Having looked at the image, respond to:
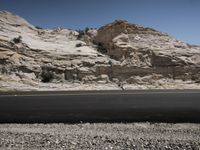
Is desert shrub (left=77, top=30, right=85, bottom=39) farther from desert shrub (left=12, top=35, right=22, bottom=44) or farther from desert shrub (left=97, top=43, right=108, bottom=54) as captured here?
desert shrub (left=12, top=35, right=22, bottom=44)

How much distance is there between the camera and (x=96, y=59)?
164 feet

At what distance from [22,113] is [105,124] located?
20.3 feet

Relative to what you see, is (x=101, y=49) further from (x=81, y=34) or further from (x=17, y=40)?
(x=17, y=40)

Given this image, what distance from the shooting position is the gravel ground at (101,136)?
38.9 ft

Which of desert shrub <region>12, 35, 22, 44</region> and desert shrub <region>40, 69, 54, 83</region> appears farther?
desert shrub <region>12, 35, 22, 44</region>

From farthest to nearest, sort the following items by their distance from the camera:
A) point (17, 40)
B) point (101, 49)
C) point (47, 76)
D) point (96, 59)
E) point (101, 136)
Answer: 1. point (101, 49)
2. point (96, 59)
3. point (17, 40)
4. point (47, 76)
5. point (101, 136)

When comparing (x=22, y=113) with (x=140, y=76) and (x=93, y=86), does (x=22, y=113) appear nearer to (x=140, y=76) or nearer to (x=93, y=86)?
(x=93, y=86)

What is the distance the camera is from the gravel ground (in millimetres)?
11859

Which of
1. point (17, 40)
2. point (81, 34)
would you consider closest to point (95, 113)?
point (17, 40)

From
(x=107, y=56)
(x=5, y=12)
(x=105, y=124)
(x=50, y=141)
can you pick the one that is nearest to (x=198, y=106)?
(x=105, y=124)

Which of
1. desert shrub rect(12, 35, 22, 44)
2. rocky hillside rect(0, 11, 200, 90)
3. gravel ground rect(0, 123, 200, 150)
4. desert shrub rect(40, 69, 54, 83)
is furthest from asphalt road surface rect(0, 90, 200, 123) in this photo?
desert shrub rect(12, 35, 22, 44)

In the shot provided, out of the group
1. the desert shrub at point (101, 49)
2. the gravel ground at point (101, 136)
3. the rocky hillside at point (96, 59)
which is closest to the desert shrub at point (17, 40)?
the rocky hillside at point (96, 59)

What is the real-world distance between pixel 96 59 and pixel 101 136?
36703 mm

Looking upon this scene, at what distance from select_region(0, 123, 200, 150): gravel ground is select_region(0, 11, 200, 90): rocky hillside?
2531 centimetres
